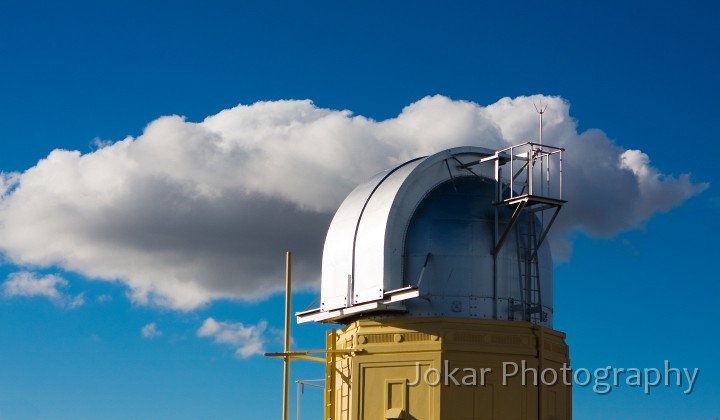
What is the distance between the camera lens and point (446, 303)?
106 ft

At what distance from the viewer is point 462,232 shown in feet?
108

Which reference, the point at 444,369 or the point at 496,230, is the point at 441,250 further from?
the point at 444,369

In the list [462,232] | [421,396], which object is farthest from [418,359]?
[462,232]

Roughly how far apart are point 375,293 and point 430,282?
1.44 meters

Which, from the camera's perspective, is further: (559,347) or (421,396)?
(559,347)

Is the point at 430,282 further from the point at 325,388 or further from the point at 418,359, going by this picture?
the point at 325,388

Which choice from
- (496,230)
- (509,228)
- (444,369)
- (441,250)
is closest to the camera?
(444,369)

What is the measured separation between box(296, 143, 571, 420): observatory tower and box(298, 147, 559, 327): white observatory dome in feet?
0.12

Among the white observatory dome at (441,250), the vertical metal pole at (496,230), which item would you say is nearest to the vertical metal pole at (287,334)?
the white observatory dome at (441,250)

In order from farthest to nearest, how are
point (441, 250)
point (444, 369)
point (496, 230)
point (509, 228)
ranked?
point (496, 230), point (509, 228), point (441, 250), point (444, 369)

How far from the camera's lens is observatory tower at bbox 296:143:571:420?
32094 millimetres

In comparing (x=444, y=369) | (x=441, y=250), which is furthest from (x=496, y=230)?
(x=444, y=369)

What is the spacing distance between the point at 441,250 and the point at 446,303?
4.51 feet

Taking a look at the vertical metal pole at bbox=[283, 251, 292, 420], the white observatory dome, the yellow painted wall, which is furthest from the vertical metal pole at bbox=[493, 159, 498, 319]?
the vertical metal pole at bbox=[283, 251, 292, 420]
